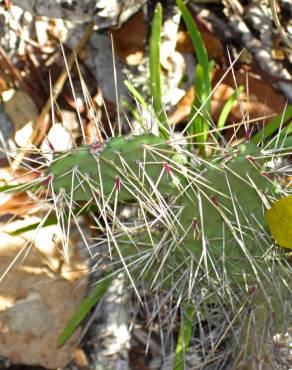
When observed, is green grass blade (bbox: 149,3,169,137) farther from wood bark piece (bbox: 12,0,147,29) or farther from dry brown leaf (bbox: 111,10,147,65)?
dry brown leaf (bbox: 111,10,147,65)

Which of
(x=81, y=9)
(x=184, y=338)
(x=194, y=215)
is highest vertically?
(x=81, y=9)

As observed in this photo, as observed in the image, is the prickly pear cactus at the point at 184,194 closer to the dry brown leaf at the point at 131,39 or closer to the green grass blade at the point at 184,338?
the green grass blade at the point at 184,338

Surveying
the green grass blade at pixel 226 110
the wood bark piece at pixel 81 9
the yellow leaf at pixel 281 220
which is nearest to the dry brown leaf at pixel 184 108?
the green grass blade at pixel 226 110

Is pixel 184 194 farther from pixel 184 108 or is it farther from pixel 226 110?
pixel 184 108

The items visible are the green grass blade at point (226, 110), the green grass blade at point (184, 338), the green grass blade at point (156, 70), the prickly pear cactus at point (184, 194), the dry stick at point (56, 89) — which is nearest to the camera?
the prickly pear cactus at point (184, 194)

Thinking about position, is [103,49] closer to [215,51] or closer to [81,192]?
[215,51]

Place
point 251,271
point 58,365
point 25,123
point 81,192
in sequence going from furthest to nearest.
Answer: point 25,123 → point 58,365 → point 251,271 → point 81,192

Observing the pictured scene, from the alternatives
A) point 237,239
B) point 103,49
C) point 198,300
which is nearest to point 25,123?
point 103,49

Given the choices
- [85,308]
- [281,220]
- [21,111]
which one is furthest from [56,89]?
[281,220]
